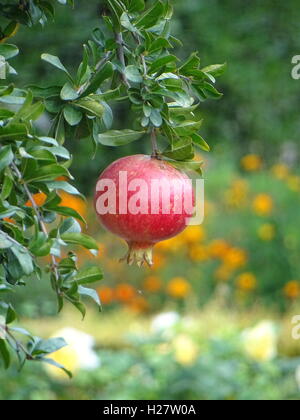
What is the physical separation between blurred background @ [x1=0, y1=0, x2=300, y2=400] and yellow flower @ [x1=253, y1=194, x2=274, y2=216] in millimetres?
12

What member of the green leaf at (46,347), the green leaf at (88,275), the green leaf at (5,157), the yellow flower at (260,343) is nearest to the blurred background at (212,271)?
the yellow flower at (260,343)

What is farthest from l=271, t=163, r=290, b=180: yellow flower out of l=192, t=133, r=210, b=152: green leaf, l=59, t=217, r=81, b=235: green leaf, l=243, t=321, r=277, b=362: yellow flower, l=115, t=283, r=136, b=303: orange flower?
l=59, t=217, r=81, b=235: green leaf

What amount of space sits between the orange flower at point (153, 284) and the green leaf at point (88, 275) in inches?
168

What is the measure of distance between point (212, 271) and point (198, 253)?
0.16 meters

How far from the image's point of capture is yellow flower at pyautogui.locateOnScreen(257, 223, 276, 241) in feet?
17.7

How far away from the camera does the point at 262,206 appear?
18.2ft

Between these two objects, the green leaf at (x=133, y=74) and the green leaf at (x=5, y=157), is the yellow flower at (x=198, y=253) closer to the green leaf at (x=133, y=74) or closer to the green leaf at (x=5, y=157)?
the green leaf at (x=133, y=74)

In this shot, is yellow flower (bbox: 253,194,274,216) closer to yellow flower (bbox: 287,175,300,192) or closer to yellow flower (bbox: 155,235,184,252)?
yellow flower (bbox: 287,175,300,192)

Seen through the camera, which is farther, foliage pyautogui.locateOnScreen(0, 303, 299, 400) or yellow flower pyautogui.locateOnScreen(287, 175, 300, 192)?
yellow flower pyautogui.locateOnScreen(287, 175, 300, 192)

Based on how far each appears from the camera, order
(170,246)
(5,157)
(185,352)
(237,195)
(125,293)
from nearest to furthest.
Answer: (5,157) → (185,352) → (125,293) → (170,246) → (237,195)

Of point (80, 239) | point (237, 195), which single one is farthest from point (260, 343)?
point (237, 195)

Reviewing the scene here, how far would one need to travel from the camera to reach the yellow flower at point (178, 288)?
503cm

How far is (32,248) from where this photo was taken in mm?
901

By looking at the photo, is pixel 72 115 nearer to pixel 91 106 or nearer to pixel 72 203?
pixel 91 106
